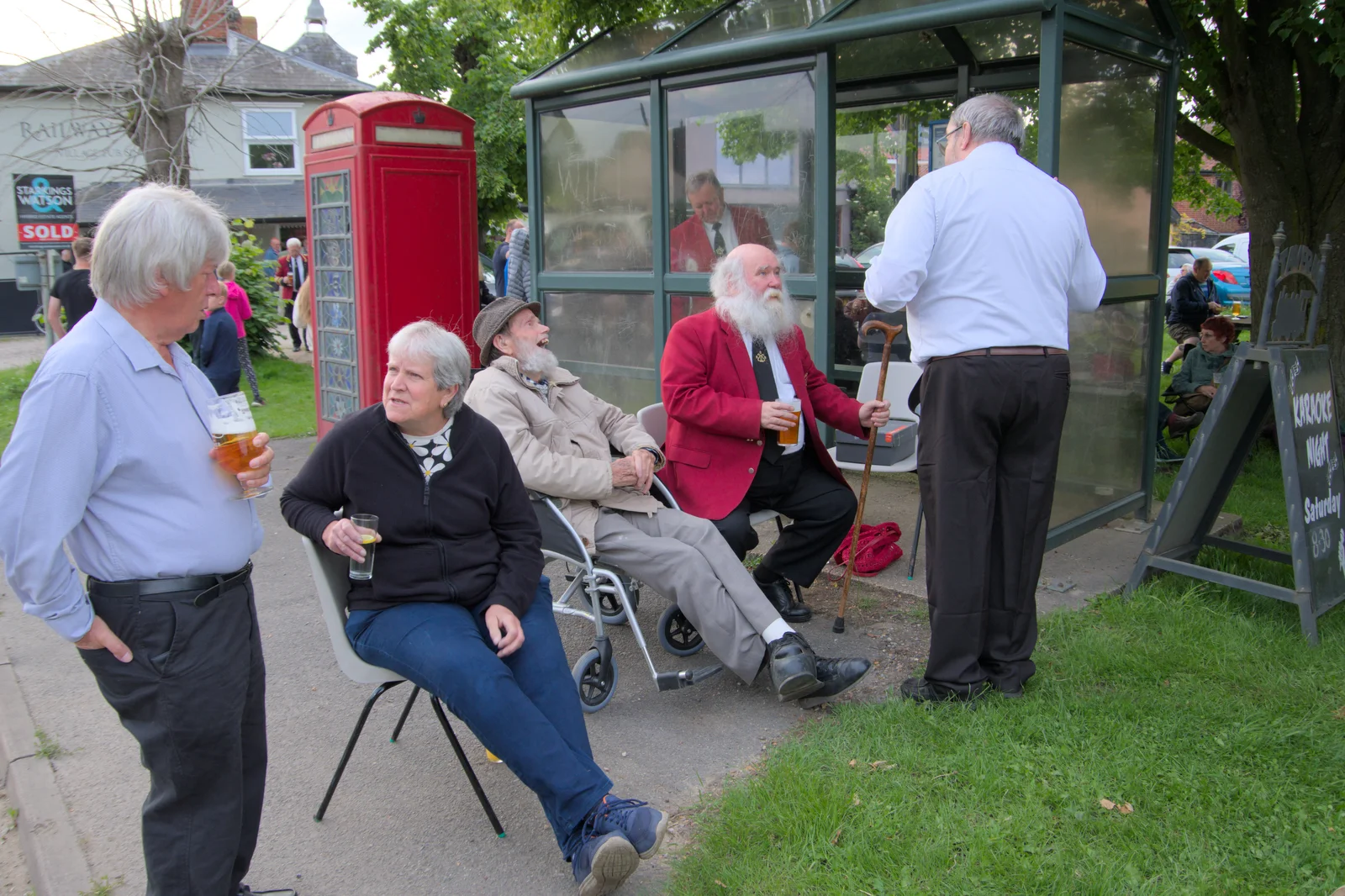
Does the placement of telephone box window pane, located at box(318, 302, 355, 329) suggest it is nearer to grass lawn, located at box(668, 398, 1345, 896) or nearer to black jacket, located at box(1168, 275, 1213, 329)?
grass lawn, located at box(668, 398, 1345, 896)

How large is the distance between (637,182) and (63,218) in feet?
24.7

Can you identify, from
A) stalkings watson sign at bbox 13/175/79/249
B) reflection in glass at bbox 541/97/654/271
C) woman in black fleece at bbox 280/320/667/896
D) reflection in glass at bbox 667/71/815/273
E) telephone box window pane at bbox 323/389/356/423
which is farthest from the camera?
stalkings watson sign at bbox 13/175/79/249

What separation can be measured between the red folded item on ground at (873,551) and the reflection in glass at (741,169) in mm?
1452

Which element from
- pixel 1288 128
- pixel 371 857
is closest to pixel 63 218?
pixel 371 857

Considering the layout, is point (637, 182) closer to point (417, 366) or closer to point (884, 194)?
point (884, 194)

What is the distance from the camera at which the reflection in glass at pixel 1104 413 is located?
5176mm

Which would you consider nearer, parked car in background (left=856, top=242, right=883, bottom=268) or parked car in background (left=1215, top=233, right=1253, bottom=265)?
parked car in background (left=856, top=242, right=883, bottom=268)

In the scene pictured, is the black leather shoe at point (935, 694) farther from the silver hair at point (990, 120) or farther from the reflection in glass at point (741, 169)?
the reflection in glass at point (741, 169)

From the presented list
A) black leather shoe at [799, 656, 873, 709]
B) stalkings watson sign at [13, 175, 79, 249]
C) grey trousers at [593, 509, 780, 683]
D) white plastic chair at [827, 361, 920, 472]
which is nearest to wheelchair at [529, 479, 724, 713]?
grey trousers at [593, 509, 780, 683]

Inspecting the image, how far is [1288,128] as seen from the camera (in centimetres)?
697

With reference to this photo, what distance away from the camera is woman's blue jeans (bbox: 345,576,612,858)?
271 centimetres

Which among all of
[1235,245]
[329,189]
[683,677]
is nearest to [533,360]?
[683,677]

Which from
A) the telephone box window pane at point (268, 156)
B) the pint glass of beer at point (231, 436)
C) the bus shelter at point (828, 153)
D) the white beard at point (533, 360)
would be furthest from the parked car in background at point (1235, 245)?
the pint glass of beer at point (231, 436)

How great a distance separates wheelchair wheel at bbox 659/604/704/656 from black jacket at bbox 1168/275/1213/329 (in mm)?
9118
